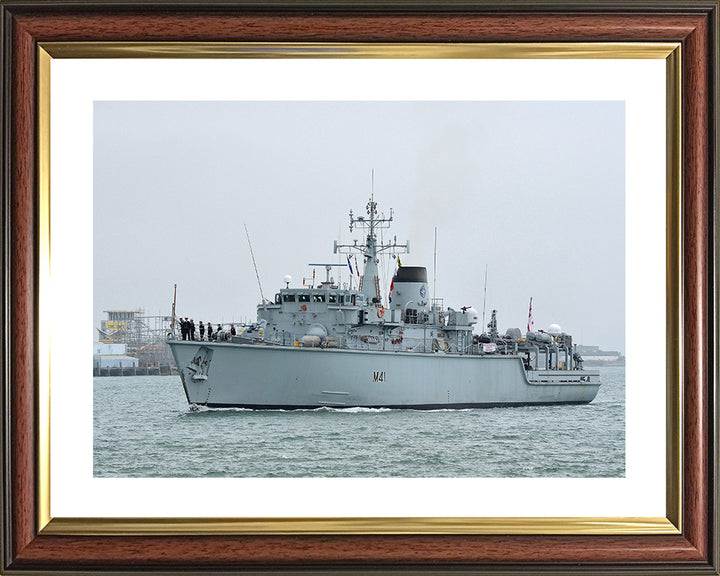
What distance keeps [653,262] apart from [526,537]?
1.37m

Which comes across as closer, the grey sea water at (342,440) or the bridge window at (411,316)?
the grey sea water at (342,440)

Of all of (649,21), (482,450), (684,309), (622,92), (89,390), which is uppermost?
(649,21)

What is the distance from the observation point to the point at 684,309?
159 inches

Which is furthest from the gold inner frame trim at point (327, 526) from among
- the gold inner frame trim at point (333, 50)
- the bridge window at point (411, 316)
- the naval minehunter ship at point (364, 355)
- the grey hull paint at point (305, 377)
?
the bridge window at point (411, 316)

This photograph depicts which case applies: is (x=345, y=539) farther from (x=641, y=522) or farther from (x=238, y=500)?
(x=641, y=522)

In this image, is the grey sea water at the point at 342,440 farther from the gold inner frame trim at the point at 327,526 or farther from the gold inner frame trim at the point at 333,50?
the gold inner frame trim at the point at 333,50

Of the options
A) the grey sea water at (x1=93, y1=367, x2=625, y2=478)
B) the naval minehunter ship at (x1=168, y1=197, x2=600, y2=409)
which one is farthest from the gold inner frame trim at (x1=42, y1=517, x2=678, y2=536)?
the naval minehunter ship at (x1=168, y1=197, x2=600, y2=409)

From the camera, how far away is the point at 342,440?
15.2 metres

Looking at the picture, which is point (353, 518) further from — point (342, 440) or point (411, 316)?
point (411, 316)

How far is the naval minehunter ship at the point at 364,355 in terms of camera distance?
2025 cm

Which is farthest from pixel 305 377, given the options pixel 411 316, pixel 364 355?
A: pixel 411 316

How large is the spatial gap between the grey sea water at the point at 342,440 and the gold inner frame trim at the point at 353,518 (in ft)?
1.52

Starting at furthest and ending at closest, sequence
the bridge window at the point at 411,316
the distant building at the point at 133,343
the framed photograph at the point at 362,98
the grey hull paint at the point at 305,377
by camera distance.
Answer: the bridge window at the point at 411,316 < the grey hull paint at the point at 305,377 < the distant building at the point at 133,343 < the framed photograph at the point at 362,98

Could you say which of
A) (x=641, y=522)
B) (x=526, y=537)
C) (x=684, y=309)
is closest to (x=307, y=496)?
(x=526, y=537)
